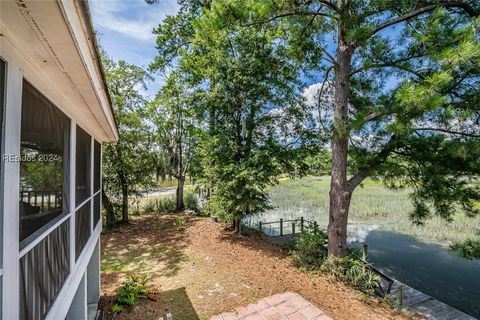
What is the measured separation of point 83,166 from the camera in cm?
380

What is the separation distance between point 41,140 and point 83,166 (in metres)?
2.01

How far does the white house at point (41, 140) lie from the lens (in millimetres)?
1236

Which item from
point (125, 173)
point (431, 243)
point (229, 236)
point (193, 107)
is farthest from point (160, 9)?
point (431, 243)

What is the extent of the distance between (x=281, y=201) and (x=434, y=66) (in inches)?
633

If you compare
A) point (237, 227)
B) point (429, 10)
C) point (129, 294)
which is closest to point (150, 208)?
point (237, 227)

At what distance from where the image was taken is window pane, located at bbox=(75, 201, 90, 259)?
3.06 meters

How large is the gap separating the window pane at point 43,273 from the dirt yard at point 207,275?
269cm

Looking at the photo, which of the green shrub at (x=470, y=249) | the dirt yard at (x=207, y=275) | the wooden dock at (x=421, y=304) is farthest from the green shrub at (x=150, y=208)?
the green shrub at (x=470, y=249)

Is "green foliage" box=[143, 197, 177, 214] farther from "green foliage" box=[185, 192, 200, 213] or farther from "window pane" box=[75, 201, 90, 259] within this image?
"window pane" box=[75, 201, 90, 259]

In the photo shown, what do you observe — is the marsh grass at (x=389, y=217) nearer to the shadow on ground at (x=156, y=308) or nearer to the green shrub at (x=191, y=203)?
the green shrub at (x=191, y=203)

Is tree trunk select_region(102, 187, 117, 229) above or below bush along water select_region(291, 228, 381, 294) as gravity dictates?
above

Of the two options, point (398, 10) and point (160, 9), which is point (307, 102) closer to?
point (398, 10)

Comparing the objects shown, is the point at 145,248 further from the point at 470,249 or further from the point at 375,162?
the point at 470,249

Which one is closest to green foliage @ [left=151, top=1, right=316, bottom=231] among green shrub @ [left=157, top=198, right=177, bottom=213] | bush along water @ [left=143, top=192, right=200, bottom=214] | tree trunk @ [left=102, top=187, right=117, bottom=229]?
tree trunk @ [left=102, top=187, right=117, bottom=229]
